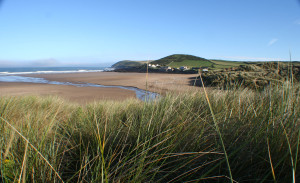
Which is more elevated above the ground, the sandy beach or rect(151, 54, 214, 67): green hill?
rect(151, 54, 214, 67): green hill

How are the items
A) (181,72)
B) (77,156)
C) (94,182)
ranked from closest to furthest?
1. (94,182)
2. (77,156)
3. (181,72)

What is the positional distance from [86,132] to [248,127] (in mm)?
1578

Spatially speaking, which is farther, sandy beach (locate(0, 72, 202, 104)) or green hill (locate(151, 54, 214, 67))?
green hill (locate(151, 54, 214, 67))

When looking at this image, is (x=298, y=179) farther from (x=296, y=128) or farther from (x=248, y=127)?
(x=248, y=127)

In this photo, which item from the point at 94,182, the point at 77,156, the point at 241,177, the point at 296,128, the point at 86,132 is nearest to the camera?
the point at 94,182

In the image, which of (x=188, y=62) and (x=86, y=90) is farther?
(x=188, y=62)

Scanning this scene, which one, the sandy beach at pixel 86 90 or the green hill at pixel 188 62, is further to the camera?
the green hill at pixel 188 62

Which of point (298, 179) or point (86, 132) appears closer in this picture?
point (298, 179)

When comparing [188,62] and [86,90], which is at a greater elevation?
[188,62]

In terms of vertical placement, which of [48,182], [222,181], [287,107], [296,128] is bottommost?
[222,181]

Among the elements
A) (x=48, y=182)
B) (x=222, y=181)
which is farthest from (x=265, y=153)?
(x=48, y=182)

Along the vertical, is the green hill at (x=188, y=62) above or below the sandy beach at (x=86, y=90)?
above

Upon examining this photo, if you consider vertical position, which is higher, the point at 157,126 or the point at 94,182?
the point at 157,126

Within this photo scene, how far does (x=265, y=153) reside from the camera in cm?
129
